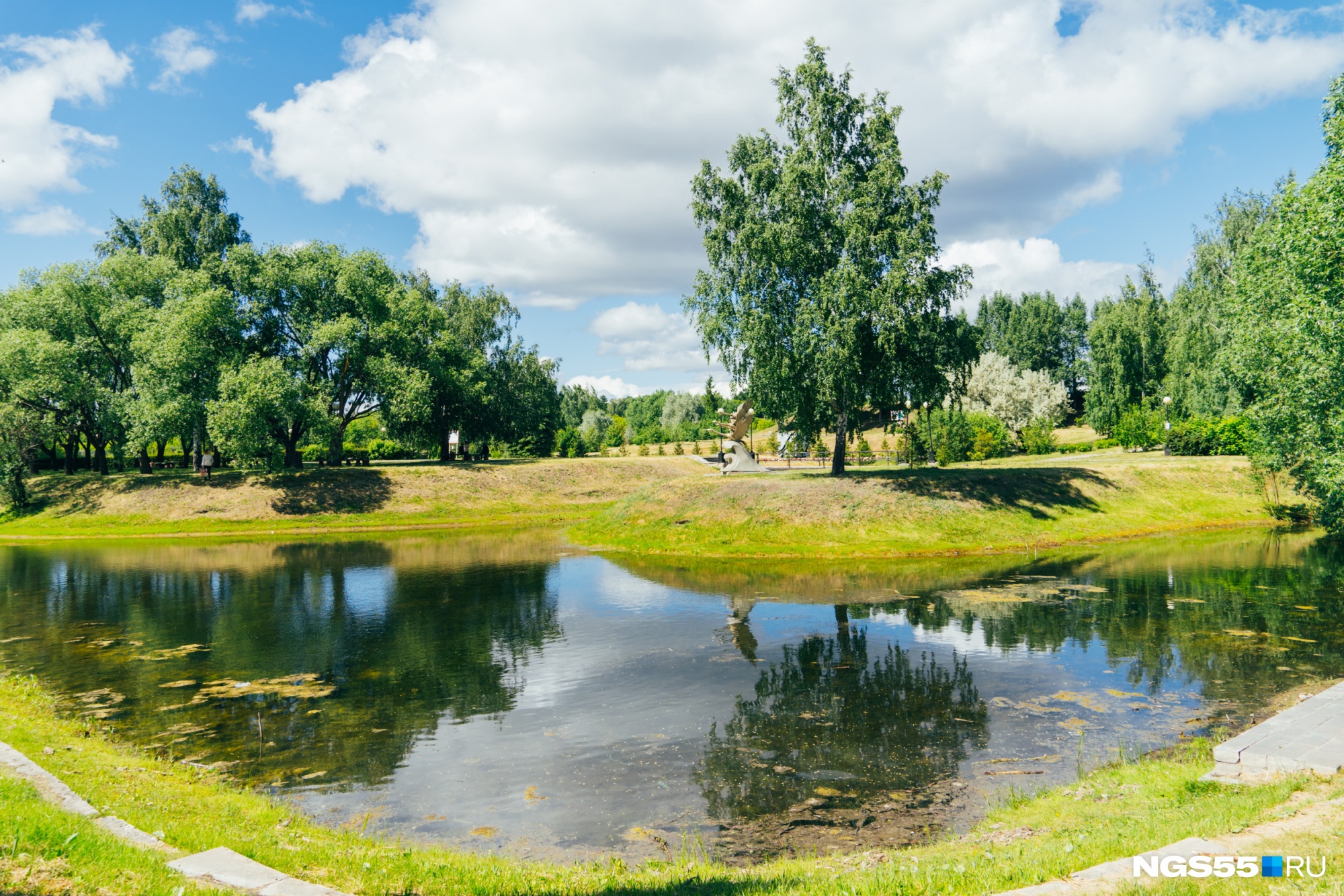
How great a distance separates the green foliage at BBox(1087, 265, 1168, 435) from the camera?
81.8 metres

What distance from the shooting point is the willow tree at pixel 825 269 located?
41.3 m

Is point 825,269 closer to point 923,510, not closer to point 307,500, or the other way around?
point 923,510

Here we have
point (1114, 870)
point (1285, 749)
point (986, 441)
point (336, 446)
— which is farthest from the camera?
point (986, 441)

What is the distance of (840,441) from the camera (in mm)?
47156

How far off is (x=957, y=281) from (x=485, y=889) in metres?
42.1

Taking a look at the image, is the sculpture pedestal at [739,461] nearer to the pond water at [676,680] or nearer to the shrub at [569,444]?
the pond water at [676,680]

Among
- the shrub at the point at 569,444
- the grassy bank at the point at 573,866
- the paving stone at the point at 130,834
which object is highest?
the shrub at the point at 569,444

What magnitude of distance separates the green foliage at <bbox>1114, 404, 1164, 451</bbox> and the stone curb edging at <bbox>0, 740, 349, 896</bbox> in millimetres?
80801

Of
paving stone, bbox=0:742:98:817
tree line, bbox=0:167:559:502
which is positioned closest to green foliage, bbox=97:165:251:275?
tree line, bbox=0:167:559:502

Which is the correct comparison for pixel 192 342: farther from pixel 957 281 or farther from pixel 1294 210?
pixel 1294 210

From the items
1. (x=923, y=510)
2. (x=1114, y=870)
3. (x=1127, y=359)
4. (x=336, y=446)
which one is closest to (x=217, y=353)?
(x=336, y=446)
